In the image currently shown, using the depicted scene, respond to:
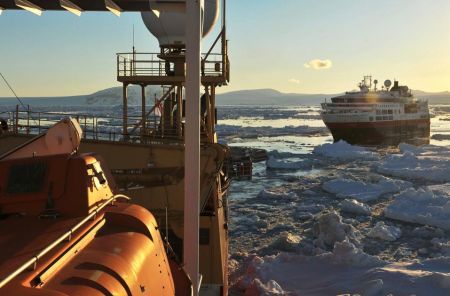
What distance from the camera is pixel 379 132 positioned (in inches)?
2435

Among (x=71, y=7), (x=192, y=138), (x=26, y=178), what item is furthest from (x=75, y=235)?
(x=71, y=7)

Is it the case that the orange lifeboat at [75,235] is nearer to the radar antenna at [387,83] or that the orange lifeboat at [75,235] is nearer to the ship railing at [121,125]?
the ship railing at [121,125]

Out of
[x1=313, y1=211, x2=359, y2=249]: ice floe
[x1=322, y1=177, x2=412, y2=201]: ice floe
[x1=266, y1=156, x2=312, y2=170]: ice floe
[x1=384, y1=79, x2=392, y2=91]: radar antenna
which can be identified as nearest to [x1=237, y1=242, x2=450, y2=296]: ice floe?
[x1=313, y1=211, x2=359, y2=249]: ice floe

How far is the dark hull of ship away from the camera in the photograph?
59719mm

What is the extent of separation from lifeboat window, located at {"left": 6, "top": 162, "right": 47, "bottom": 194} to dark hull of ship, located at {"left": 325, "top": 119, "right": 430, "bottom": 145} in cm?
5686

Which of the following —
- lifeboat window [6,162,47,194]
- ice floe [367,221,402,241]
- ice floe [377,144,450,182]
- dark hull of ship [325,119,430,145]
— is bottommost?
ice floe [367,221,402,241]

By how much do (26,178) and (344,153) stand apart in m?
42.6

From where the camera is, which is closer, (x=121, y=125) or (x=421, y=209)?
(x=121, y=125)

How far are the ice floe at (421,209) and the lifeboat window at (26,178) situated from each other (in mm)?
17416

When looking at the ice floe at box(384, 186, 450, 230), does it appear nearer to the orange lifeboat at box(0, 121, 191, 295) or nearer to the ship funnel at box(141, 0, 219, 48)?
the ship funnel at box(141, 0, 219, 48)

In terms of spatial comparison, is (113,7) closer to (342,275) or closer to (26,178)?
(26,178)

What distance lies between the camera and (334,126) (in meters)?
59.6

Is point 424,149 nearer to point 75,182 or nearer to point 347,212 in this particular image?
point 347,212

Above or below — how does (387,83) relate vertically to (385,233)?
above
